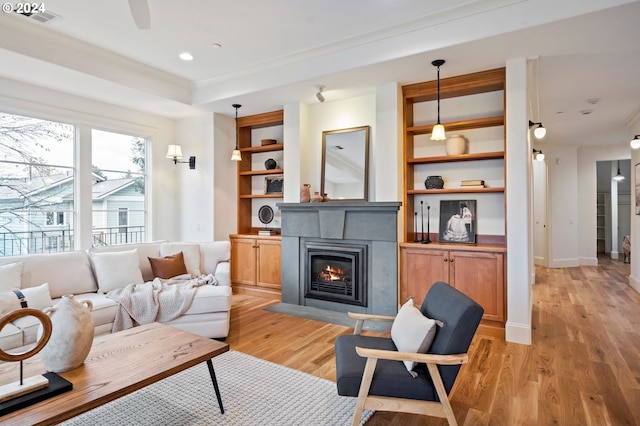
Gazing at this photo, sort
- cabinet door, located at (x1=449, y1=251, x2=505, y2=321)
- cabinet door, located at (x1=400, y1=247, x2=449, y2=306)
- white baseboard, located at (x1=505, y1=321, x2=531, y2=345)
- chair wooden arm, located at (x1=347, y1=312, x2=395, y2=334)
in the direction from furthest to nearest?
1. cabinet door, located at (x1=400, y1=247, x2=449, y2=306)
2. cabinet door, located at (x1=449, y1=251, x2=505, y2=321)
3. white baseboard, located at (x1=505, y1=321, x2=531, y2=345)
4. chair wooden arm, located at (x1=347, y1=312, x2=395, y2=334)

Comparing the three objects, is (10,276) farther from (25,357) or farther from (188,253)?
(25,357)

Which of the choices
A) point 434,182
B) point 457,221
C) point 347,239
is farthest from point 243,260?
point 457,221

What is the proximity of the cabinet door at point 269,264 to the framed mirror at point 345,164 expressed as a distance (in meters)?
1.12

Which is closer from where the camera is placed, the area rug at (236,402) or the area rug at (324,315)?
the area rug at (236,402)

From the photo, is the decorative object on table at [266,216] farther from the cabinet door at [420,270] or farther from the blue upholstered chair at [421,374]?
the blue upholstered chair at [421,374]

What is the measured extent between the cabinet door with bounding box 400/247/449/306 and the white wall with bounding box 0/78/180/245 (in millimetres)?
3746

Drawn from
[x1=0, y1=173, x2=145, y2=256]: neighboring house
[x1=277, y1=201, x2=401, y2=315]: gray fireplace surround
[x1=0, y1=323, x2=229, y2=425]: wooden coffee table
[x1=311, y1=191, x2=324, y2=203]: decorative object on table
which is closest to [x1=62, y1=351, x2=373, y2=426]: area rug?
[x1=0, y1=323, x2=229, y2=425]: wooden coffee table

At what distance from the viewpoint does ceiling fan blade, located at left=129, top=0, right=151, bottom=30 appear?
6.68 feet

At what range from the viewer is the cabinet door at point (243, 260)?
17.6 ft

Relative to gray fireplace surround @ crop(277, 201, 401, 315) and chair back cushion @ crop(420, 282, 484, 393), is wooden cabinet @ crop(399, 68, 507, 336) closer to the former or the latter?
gray fireplace surround @ crop(277, 201, 401, 315)

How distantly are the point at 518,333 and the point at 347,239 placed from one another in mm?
2057

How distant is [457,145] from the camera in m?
4.05

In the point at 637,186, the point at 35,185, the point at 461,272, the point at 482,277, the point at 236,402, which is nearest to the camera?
the point at 236,402

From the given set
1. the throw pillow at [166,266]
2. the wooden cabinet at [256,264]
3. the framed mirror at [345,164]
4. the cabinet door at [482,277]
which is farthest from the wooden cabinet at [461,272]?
the throw pillow at [166,266]
